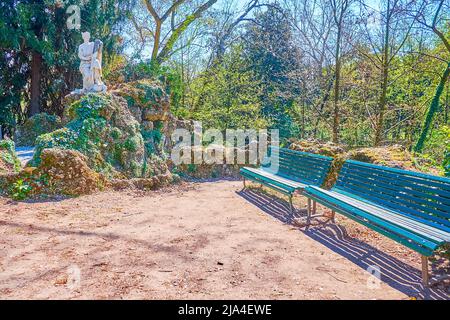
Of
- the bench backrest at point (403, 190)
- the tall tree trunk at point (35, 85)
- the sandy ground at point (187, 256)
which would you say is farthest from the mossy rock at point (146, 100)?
the tall tree trunk at point (35, 85)

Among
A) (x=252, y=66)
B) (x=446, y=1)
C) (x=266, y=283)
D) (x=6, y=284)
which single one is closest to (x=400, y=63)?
(x=446, y=1)

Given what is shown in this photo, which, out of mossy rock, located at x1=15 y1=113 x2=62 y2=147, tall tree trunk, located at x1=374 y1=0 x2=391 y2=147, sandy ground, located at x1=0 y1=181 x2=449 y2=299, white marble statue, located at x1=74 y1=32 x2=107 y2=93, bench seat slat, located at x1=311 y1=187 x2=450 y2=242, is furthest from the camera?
mossy rock, located at x1=15 y1=113 x2=62 y2=147

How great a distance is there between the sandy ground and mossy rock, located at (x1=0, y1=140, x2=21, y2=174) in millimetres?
1161

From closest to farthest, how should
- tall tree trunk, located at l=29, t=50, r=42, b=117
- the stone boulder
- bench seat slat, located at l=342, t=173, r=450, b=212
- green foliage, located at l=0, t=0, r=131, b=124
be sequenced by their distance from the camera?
bench seat slat, located at l=342, t=173, r=450, b=212 → the stone boulder → green foliage, located at l=0, t=0, r=131, b=124 → tall tree trunk, located at l=29, t=50, r=42, b=117

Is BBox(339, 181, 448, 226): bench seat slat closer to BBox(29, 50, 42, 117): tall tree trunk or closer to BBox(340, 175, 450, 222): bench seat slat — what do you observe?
BBox(340, 175, 450, 222): bench seat slat

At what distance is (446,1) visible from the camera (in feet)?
26.2

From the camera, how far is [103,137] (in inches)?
243

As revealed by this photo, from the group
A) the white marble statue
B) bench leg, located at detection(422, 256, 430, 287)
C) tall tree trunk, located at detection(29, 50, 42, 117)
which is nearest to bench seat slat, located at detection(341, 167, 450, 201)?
bench leg, located at detection(422, 256, 430, 287)

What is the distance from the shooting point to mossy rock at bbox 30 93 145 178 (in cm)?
573

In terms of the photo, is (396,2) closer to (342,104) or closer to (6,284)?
(342,104)

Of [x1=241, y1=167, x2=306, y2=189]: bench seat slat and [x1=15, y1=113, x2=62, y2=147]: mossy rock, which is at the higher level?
[x1=15, y1=113, x2=62, y2=147]: mossy rock

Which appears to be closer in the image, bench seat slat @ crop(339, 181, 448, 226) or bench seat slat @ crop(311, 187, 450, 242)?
bench seat slat @ crop(311, 187, 450, 242)

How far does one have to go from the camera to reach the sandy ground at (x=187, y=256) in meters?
2.43

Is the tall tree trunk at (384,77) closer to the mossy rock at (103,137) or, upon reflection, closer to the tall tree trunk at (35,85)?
the mossy rock at (103,137)
